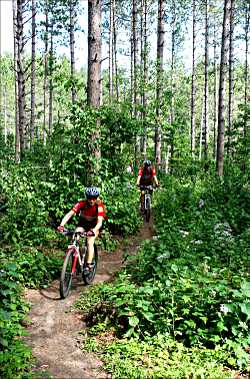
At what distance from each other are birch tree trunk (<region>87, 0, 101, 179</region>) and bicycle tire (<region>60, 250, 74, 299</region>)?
4.07 m

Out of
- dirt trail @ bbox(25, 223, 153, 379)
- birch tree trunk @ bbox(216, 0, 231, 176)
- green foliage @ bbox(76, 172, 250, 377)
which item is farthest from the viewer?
birch tree trunk @ bbox(216, 0, 231, 176)

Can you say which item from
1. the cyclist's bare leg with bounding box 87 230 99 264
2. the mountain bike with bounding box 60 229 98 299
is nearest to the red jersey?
the mountain bike with bounding box 60 229 98 299

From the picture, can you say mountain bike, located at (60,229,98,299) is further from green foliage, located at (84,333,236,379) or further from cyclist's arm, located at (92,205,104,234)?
green foliage, located at (84,333,236,379)

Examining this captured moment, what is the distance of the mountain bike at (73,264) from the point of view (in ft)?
Answer: 21.8

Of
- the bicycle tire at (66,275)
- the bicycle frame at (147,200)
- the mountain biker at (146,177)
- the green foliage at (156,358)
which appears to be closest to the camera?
the green foliage at (156,358)

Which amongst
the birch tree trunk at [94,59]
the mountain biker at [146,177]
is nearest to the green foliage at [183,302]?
the birch tree trunk at [94,59]

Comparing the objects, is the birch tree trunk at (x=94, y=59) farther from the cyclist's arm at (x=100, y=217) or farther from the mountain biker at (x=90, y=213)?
the cyclist's arm at (x=100, y=217)

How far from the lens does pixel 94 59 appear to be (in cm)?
1061

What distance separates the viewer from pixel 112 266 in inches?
340

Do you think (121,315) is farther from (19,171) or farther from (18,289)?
(19,171)

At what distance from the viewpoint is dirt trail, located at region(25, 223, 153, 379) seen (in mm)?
4633

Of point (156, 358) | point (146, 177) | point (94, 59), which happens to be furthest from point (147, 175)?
point (156, 358)

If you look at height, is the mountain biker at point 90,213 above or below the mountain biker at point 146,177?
below

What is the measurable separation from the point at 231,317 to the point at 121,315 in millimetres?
1527
